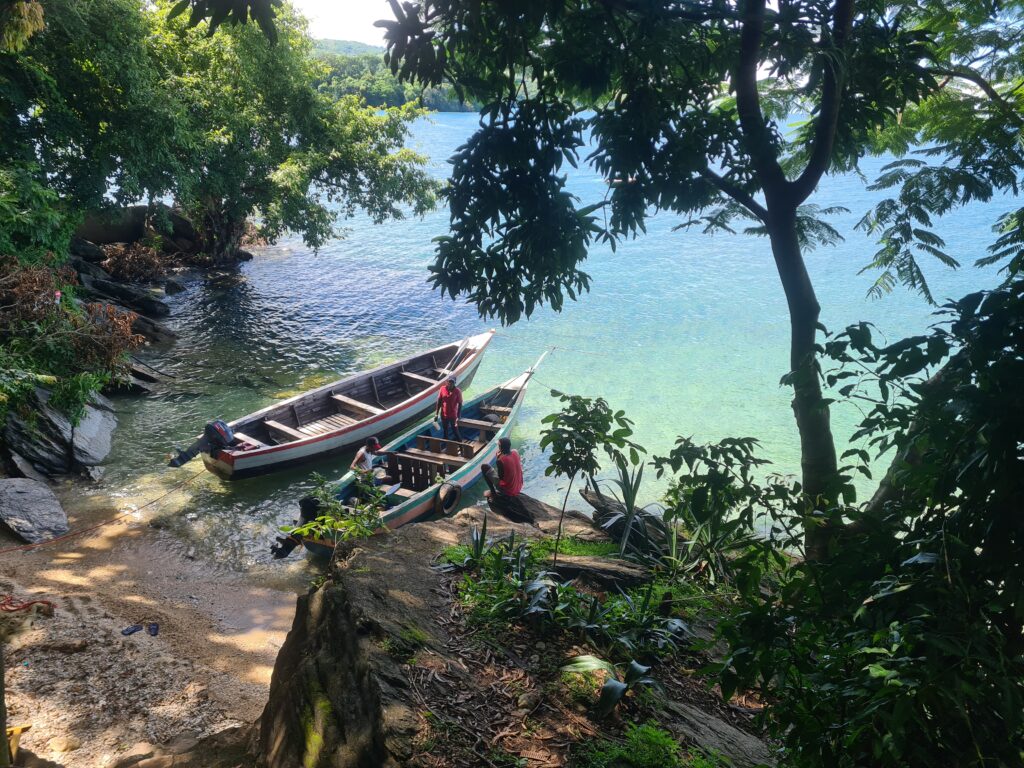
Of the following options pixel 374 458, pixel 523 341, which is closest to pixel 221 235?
pixel 523 341

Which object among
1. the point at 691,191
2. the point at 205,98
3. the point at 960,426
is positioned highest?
the point at 205,98

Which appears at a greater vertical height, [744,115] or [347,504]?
[744,115]

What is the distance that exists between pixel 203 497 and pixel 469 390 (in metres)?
6.97

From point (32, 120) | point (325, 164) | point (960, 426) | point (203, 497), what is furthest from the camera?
point (325, 164)

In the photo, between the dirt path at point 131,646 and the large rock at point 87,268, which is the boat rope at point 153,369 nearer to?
the large rock at point 87,268

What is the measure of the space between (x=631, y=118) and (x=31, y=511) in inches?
347

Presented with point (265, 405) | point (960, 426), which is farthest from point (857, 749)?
point (265, 405)

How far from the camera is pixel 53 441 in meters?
11.0

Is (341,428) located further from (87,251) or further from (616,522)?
(87,251)

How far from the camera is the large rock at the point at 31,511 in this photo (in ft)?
28.7

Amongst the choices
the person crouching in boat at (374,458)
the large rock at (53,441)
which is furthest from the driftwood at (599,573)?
the large rock at (53,441)

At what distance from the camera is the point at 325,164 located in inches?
738

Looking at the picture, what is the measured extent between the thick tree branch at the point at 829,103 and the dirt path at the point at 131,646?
5301 millimetres

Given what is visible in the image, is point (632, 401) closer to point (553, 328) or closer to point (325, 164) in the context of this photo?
point (553, 328)
